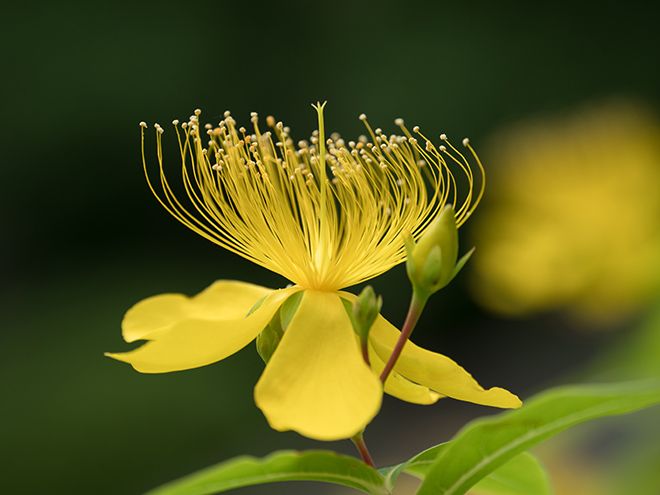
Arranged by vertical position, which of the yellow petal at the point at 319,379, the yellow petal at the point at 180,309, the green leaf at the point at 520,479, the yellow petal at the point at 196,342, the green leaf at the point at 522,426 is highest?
the yellow petal at the point at 180,309

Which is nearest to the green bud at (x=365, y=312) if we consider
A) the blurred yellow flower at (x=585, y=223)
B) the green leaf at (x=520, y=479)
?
the green leaf at (x=520, y=479)

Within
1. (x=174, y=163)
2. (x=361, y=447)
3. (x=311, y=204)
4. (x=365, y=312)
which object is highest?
(x=174, y=163)

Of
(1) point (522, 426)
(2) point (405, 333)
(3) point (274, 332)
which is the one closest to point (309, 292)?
(3) point (274, 332)

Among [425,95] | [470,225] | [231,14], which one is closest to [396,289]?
[470,225]

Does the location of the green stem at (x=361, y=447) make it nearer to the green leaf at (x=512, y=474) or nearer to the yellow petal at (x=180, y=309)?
the green leaf at (x=512, y=474)

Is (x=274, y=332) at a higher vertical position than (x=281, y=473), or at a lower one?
higher

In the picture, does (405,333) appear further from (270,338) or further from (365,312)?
(270,338)

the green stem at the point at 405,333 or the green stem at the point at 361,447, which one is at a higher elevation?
the green stem at the point at 405,333
